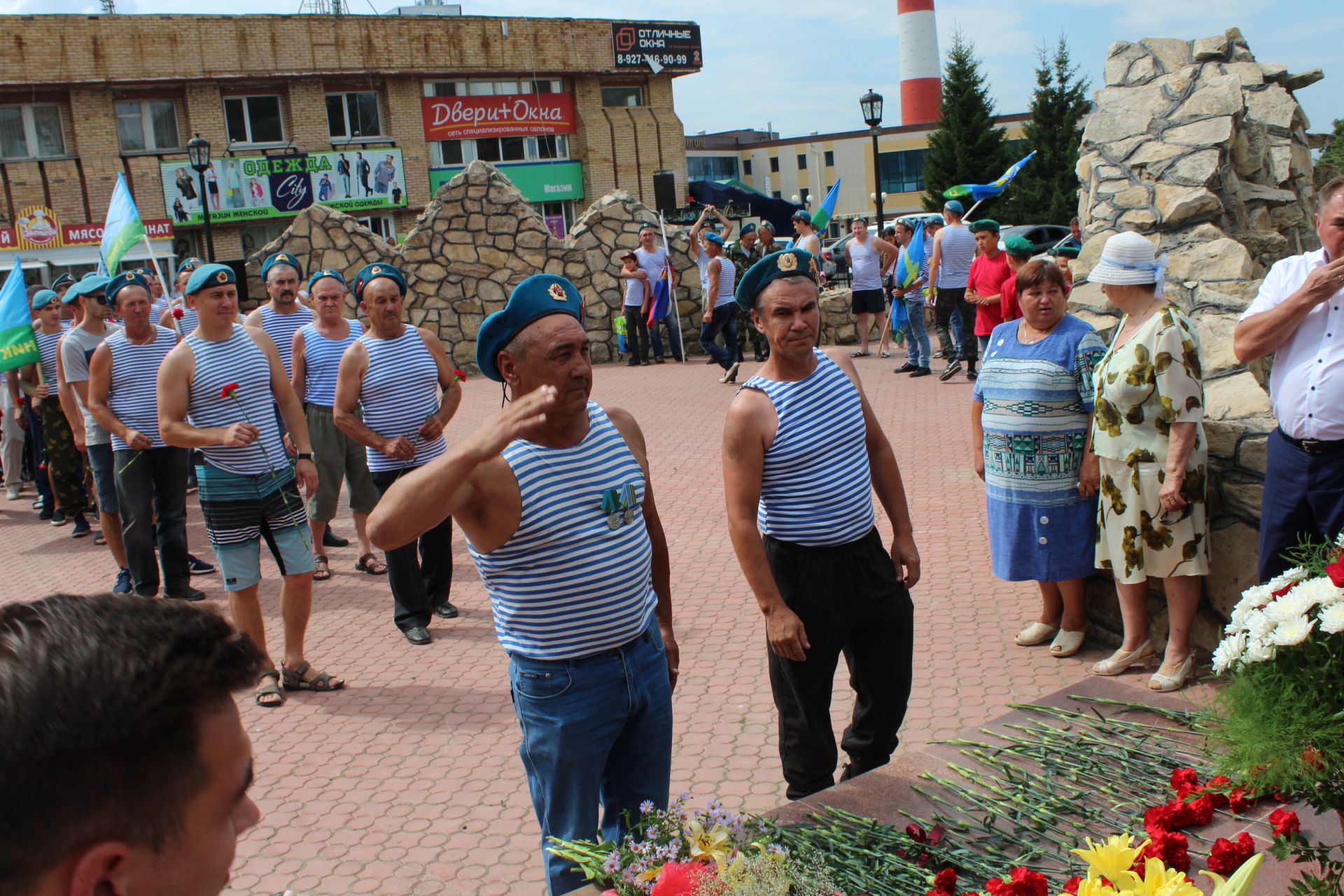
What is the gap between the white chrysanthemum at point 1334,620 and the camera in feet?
7.50

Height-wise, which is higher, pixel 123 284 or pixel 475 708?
pixel 123 284

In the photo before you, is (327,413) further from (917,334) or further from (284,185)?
(284,185)

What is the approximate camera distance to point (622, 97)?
3925cm

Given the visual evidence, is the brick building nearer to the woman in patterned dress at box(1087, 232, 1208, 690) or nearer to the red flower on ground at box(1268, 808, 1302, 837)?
the woman in patterned dress at box(1087, 232, 1208, 690)

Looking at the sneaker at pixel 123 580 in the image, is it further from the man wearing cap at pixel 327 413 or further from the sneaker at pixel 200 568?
the man wearing cap at pixel 327 413

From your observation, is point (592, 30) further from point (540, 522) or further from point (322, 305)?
point (540, 522)

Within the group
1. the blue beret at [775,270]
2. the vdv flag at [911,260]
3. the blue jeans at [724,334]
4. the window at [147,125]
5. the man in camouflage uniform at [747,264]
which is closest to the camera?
the blue beret at [775,270]

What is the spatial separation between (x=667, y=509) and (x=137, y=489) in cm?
393

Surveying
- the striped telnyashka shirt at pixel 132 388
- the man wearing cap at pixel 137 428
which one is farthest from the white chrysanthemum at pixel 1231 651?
the striped telnyashka shirt at pixel 132 388

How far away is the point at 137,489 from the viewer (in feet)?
23.6

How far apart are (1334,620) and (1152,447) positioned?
2665mm

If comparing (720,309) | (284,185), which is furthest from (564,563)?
(284,185)


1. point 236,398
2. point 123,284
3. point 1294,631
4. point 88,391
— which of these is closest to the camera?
point 1294,631

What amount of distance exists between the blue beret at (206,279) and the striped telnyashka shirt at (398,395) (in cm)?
95
